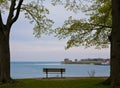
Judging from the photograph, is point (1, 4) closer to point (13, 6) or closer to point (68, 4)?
point (13, 6)

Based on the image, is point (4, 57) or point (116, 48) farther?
point (4, 57)

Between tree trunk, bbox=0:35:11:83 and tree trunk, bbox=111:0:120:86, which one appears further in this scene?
tree trunk, bbox=0:35:11:83

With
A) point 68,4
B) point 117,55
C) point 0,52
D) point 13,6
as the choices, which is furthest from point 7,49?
point 117,55

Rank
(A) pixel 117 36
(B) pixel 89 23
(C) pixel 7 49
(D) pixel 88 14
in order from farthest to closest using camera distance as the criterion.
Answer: (D) pixel 88 14 → (B) pixel 89 23 → (C) pixel 7 49 → (A) pixel 117 36

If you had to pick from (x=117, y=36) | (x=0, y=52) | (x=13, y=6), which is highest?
(x=13, y=6)

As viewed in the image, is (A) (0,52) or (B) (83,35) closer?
(A) (0,52)

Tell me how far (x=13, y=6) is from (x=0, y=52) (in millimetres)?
3318

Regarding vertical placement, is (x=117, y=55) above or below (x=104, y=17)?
below

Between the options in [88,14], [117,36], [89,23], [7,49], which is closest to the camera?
[117,36]

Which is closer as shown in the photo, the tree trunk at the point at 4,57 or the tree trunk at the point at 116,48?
the tree trunk at the point at 116,48

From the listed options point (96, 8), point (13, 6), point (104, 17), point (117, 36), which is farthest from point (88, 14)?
point (117, 36)

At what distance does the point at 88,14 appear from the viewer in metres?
28.0

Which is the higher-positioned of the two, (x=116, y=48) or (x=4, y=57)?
(x=116, y=48)

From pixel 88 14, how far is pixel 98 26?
8.35 ft
